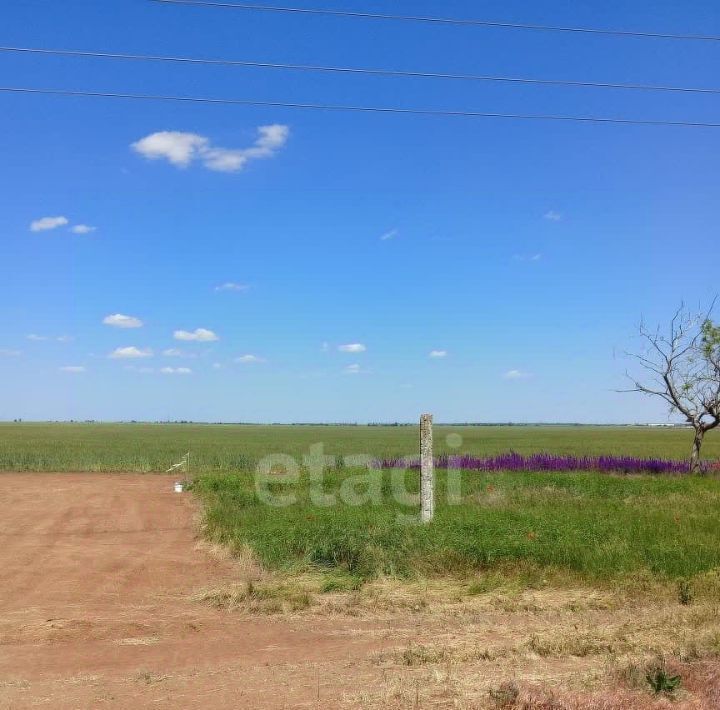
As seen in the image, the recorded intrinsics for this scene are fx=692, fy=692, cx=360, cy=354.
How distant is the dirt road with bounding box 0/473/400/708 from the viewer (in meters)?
5.10

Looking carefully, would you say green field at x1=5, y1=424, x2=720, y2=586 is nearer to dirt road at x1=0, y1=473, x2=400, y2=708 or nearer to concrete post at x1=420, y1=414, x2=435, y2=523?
concrete post at x1=420, y1=414, x2=435, y2=523

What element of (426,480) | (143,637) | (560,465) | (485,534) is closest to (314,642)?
(143,637)

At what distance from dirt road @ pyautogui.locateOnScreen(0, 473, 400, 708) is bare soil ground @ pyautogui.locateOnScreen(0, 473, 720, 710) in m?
0.02

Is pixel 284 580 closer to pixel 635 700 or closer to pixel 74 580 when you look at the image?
pixel 74 580

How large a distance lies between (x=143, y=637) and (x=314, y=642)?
1.63 meters

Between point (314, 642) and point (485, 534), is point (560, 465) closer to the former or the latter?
point (485, 534)

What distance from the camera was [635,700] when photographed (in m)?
4.64

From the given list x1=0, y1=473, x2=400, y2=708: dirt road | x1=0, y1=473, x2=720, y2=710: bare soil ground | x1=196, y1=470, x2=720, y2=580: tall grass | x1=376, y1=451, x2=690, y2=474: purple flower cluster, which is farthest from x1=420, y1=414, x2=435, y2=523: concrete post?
x1=376, y1=451, x2=690, y2=474: purple flower cluster

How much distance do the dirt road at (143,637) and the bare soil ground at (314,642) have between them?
0.07 ft

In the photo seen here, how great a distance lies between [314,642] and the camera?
21.0ft

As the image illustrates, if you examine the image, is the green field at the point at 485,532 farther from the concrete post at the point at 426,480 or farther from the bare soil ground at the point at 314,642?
the bare soil ground at the point at 314,642

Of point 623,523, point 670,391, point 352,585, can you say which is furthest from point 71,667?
point 670,391

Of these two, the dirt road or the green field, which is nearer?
the dirt road

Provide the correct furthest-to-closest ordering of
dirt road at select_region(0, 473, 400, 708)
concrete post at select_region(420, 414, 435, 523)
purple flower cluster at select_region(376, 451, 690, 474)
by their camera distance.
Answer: purple flower cluster at select_region(376, 451, 690, 474), concrete post at select_region(420, 414, 435, 523), dirt road at select_region(0, 473, 400, 708)
